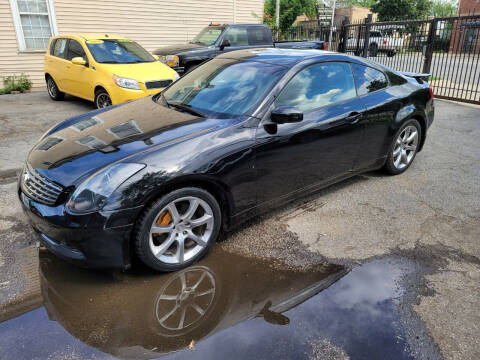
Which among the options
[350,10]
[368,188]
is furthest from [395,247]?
[350,10]

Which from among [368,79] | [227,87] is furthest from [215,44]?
[227,87]

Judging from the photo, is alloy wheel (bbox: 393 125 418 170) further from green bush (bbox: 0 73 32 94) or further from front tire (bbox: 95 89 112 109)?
green bush (bbox: 0 73 32 94)

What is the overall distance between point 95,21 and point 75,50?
4596 millimetres

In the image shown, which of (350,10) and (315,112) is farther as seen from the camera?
(350,10)

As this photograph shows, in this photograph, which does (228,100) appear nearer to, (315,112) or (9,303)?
(315,112)

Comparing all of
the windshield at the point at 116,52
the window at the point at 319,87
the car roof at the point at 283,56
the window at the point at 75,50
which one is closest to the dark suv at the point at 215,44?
the windshield at the point at 116,52

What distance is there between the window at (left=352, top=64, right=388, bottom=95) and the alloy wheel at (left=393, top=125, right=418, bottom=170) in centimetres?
71

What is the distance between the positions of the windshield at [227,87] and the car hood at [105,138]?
9.4 inches

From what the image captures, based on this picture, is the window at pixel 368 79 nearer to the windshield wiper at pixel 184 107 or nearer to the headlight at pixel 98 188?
the windshield wiper at pixel 184 107

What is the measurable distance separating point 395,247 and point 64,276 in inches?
109

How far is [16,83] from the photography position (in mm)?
11312

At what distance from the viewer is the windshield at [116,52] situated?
812 cm

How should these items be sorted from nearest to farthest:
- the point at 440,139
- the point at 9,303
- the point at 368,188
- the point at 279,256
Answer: the point at 9,303
the point at 279,256
the point at 368,188
the point at 440,139

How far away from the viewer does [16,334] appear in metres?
2.37
